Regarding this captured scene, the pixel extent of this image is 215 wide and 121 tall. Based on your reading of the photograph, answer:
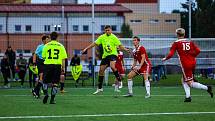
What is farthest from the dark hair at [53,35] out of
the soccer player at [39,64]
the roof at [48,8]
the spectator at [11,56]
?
the roof at [48,8]

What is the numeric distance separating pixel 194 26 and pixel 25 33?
1284cm

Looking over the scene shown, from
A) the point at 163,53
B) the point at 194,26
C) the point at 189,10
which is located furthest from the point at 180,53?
the point at 163,53

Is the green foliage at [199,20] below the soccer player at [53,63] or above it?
above

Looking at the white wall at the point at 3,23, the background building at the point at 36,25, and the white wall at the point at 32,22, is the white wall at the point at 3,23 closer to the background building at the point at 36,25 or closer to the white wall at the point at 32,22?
the background building at the point at 36,25

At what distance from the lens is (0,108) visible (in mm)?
13398

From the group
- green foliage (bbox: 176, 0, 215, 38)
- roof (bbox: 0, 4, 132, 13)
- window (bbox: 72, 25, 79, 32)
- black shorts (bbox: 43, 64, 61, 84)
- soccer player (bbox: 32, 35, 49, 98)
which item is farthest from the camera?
window (bbox: 72, 25, 79, 32)

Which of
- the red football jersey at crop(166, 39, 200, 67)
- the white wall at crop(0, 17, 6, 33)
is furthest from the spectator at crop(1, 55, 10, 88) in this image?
the red football jersey at crop(166, 39, 200, 67)

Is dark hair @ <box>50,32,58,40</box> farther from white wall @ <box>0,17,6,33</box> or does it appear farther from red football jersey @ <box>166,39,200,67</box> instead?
white wall @ <box>0,17,6,33</box>

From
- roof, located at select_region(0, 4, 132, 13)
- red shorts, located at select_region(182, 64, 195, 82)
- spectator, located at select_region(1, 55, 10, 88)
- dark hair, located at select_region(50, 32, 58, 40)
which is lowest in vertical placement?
spectator, located at select_region(1, 55, 10, 88)

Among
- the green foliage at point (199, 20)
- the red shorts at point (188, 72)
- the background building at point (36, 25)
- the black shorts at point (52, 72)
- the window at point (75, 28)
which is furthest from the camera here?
Result: the window at point (75, 28)

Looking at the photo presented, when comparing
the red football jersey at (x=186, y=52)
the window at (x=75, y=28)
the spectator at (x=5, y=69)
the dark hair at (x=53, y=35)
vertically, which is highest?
the window at (x=75, y=28)

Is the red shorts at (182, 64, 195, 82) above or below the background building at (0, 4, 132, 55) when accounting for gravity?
below

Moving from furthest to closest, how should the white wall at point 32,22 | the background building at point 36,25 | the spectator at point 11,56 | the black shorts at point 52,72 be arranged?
the white wall at point 32,22 → the background building at point 36,25 → the spectator at point 11,56 → the black shorts at point 52,72

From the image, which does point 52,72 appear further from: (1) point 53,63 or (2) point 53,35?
(2) point 53,35
